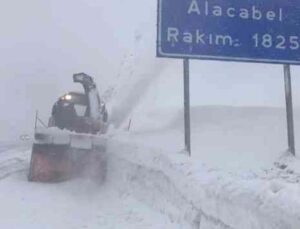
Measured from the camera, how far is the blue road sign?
11.7m

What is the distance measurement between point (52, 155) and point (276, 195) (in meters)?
8.74

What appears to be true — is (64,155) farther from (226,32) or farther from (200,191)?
(200,191)

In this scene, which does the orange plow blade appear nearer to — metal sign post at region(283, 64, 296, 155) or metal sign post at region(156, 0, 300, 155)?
metal sign post at region(156, 0, 300, 155)

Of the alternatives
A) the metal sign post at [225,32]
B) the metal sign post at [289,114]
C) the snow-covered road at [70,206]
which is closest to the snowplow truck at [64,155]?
the snow-covered road at [70,206]

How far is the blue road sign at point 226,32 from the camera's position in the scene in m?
11.7

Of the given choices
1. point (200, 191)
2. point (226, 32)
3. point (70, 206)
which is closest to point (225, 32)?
point (226, 32)

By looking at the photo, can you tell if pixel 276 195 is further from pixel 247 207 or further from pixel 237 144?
pixel 237 144

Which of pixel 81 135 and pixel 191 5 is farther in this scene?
pixel 81 135

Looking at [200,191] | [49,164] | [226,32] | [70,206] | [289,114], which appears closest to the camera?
[200,191]

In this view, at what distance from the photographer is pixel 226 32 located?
1173 centimetres

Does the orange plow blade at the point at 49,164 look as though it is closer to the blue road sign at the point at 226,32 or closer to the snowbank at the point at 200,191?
the snowbank at the point at 200,191

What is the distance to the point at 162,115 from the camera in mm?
26234

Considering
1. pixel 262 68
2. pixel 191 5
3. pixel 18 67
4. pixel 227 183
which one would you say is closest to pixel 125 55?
pixel 18 67

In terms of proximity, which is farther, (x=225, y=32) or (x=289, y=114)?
(x=289, y=114)
